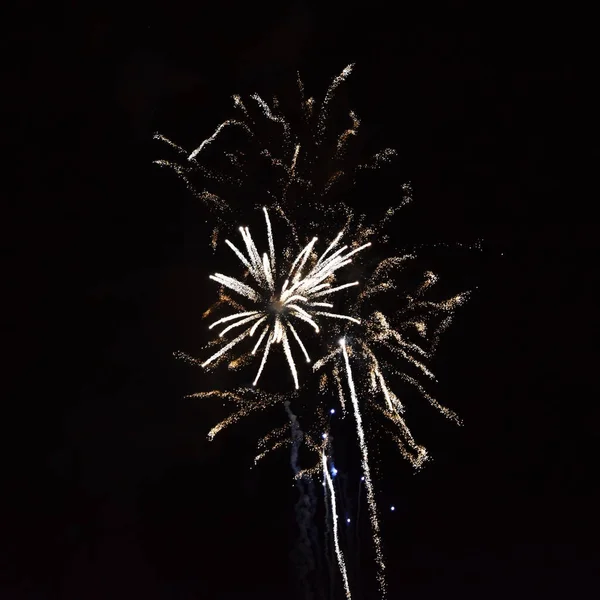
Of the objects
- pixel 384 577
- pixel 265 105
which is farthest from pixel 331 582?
pixel 265 105

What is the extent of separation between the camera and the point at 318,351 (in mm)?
7594

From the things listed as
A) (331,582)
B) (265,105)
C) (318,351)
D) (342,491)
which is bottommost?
(331,582)

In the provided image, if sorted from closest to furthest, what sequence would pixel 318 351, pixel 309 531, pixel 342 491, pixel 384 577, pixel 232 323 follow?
pixel 232 323 < pixel 318 351 < pixel 342 491 < pixel 309 531 < pixel 384 577

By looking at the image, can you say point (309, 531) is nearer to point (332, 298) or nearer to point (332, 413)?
point (332, 413)

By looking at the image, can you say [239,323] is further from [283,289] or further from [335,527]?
[335,527]

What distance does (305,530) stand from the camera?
962 cm

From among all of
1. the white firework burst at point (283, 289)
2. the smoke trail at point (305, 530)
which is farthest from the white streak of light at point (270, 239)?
the smoke trail at point (305, 530)

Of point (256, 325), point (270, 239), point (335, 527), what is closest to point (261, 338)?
point (256, 325)

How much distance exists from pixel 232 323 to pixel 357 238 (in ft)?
5.14

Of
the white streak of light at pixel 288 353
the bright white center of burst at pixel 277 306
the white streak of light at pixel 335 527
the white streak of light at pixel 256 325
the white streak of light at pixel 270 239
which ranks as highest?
the white streak of light at pixel 270 239

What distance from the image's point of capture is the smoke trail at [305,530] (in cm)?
913

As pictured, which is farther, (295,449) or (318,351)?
(295,449)

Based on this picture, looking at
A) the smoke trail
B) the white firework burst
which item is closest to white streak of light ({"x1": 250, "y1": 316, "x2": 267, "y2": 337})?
the white firework burst

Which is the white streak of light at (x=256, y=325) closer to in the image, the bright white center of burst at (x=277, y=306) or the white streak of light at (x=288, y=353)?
the bright white center of burst at (x=277, y=306)
